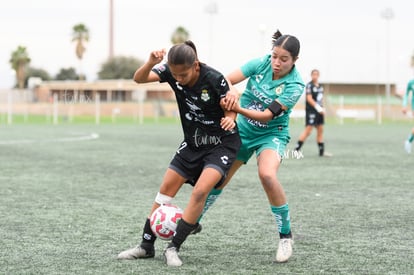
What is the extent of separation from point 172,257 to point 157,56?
5.23ft

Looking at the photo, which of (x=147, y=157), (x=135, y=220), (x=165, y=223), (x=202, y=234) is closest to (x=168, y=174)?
(x=165, y=223)

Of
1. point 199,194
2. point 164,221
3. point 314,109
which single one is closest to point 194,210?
point 199,194

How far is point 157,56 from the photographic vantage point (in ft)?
20.7

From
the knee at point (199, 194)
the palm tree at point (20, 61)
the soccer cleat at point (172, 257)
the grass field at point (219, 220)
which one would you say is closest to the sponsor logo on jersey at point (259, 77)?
the knee at point (199, 194)

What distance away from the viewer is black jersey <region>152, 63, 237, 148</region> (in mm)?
6359

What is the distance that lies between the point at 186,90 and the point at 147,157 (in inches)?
472

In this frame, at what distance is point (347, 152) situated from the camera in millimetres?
20984

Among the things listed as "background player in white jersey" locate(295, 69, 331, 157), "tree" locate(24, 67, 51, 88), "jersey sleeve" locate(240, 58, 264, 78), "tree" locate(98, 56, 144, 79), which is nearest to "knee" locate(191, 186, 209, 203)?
"jersey sleeve" locate(240, 58, 264, 78)

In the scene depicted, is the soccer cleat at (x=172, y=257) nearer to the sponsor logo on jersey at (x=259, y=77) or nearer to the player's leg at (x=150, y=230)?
the player's leg at (x=150, y=230)

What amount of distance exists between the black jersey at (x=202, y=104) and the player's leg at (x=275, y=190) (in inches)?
15.9

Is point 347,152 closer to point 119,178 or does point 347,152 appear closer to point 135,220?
point 119,178

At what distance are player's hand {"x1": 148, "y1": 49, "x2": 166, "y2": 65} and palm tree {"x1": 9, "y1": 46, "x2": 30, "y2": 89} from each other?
3927 inches

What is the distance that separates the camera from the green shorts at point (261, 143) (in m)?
7.00

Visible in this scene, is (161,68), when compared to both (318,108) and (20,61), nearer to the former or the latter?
(318,108)
